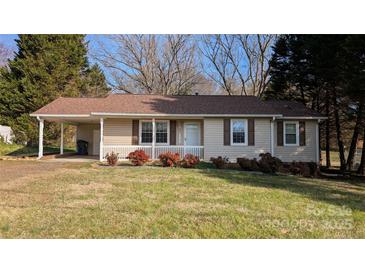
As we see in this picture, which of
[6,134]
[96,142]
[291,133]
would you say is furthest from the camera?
[6,134]

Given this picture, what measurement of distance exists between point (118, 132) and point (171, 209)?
11.7 metres

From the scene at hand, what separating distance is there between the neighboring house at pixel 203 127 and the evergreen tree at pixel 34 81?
923 centimetres

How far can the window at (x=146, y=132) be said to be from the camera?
1686 cm

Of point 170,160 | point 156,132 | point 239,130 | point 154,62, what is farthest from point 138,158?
point 154,62

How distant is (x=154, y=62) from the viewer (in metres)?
31.7

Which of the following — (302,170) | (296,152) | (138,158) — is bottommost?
(302,170)

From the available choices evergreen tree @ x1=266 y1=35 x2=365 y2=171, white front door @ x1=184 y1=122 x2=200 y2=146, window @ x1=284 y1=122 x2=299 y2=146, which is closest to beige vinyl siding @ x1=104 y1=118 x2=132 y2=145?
white front door @ x1=184 y1=122 x2=200 y2=146

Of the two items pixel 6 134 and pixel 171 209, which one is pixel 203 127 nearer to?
pixel 171 209

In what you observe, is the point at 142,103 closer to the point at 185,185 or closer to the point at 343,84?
the point at 185,185

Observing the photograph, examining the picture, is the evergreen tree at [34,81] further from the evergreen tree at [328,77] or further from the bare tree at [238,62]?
the evergreen tree at [328,77]

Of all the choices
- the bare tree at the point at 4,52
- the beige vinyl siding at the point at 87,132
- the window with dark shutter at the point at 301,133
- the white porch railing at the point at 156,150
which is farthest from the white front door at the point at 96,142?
the bare tree at the point at 4,52

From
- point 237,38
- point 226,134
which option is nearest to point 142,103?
point 226,134

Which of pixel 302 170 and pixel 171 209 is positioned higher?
pixel 302 170
